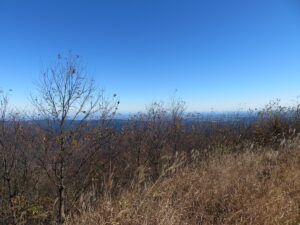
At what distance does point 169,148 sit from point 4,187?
875cm

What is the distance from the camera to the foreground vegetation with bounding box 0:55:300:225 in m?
2.24

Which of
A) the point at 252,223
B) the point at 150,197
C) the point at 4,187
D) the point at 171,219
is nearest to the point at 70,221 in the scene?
the point at 150,197

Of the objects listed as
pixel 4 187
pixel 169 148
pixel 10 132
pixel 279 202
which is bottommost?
pixel 4 187

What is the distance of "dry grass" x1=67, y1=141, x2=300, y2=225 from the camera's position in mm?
2053

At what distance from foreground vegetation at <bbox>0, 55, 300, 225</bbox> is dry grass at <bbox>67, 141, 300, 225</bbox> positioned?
1 centimetres

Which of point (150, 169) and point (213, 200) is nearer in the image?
point (213, 200)

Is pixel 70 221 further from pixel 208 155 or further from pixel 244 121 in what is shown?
pixel 244 121

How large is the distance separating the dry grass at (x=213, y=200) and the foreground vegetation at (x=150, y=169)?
0.01 metres

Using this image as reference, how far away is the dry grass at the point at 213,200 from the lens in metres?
2.05

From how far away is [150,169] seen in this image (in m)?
5.43

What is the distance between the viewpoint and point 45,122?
19.8ft

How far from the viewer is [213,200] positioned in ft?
8.14

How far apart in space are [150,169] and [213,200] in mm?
3118

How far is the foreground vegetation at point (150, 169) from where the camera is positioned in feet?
7.35
